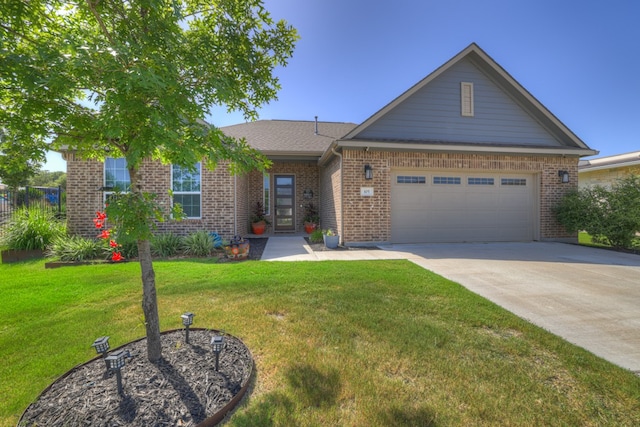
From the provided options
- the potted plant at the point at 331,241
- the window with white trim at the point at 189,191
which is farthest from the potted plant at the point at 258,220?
the potted plant at the point at 331,241

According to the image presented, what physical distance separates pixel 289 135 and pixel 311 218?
159 inches

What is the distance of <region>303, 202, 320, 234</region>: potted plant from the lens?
39.7 feet

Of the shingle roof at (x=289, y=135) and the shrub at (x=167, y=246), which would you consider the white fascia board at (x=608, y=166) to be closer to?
the shingle roof at (x=289, y=135)

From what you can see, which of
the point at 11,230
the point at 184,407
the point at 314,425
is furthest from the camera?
the point at 11,230

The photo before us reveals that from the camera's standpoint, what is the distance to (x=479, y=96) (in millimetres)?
9430

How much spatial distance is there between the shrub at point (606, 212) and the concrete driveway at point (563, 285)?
0.98 metres

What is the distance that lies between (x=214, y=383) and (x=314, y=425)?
0.90m

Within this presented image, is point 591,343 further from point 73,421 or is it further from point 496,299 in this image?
point 73,421

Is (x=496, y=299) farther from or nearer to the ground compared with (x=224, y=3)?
nearer to the ground

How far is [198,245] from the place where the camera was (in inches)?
294

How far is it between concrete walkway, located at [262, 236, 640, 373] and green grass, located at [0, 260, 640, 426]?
0.43 metres

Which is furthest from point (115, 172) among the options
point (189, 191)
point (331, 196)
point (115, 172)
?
point (331, 196)

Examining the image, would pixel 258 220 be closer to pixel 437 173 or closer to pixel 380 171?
pixel 380 171

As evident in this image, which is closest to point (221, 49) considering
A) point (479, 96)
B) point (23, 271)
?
point (23, 271)
